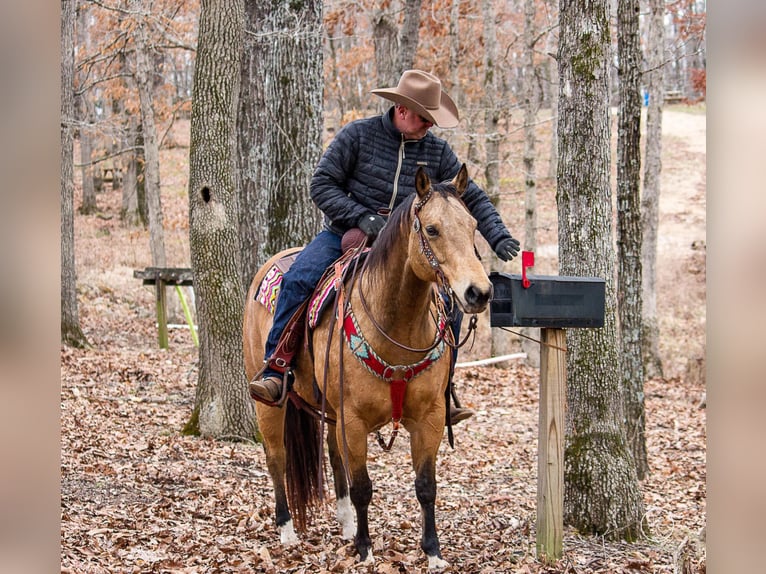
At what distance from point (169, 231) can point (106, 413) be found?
846 inches

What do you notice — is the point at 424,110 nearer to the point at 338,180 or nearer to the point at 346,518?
the point at 338,180

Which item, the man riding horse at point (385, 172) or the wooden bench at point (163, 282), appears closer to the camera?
the man riding horse at point (385, 172)

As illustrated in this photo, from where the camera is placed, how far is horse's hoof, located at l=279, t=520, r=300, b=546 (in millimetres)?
6695

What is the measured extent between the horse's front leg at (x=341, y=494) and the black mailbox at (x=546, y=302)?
7.63ft

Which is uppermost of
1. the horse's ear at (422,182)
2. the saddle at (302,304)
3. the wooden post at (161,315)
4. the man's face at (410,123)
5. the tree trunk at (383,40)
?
the tree trunk at (383,40)

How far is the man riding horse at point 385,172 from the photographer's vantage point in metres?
5.64

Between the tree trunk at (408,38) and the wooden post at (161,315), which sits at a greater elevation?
the tree trunk at (408,38)

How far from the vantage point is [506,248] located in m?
5.49

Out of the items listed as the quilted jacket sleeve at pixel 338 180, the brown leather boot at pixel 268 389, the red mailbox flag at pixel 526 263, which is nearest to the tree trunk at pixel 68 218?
the brown leather boot at pixel 268 389

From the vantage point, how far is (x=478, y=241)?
2461 centimetres

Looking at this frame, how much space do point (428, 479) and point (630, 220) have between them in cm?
510

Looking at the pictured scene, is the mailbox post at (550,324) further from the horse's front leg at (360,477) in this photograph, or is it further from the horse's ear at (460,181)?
the horse's front leg at (360,477)
